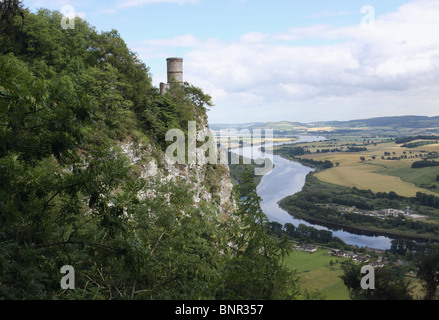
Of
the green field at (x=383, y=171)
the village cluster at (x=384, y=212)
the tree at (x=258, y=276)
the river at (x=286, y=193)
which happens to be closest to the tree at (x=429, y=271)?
the tree at (x=258, y=276)

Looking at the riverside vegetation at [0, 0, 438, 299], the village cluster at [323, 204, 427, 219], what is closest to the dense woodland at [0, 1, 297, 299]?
the riverside vegetation at [0, 0, 438, 299]

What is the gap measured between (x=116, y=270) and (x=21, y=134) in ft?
12.1

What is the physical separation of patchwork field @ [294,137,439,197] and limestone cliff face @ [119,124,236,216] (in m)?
57.5

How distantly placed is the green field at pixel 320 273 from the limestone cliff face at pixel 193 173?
6.89 metres

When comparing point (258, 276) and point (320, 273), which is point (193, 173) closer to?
point (320, 273)

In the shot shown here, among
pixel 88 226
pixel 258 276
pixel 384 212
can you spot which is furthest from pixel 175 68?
pixel 384 212

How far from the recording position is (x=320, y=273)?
26.9 m

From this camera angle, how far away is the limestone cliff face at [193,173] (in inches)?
775

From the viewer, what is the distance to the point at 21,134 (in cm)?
544

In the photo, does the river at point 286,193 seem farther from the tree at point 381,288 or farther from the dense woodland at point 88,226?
the tree at point 381,288

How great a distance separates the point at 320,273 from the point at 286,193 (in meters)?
43.1
